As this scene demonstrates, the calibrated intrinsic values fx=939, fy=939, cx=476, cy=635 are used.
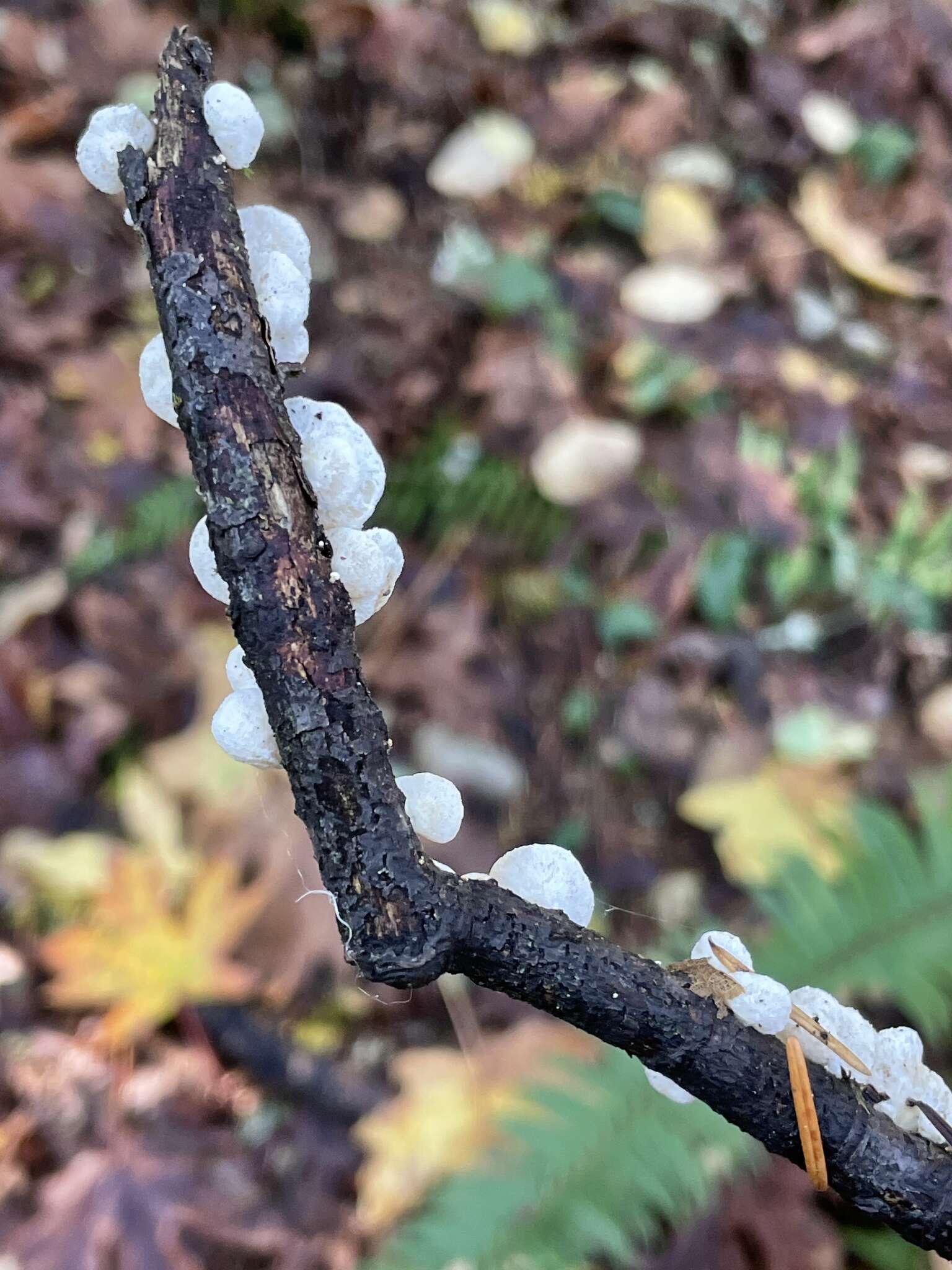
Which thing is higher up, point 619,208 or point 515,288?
point 619,208

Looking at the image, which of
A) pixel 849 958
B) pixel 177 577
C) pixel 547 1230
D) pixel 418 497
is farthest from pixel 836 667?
pixel 177 577

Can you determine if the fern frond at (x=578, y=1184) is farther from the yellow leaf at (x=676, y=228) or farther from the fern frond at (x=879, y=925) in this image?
the yellow leaf at (x=676, y=228)

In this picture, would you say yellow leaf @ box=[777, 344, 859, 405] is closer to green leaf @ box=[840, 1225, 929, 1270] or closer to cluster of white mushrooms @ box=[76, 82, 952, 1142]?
green leaf @ box=[840, 1225, 929, 1270]

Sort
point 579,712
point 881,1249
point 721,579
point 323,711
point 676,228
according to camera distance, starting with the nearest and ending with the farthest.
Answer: point 323,711 → point 881,1249 → point 579,712 → point 721,579 → point 676,228

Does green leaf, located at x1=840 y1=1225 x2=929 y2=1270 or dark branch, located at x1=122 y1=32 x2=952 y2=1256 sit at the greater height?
dark branch, located at x1=122 y1=32 x2=952 y2=1256

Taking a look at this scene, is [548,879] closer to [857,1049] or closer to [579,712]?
[857,1049]

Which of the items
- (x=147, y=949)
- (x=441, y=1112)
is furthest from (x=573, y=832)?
(x=147, y=949)

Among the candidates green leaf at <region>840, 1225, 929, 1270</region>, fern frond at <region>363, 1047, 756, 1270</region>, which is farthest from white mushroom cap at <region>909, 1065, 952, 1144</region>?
green leaf at <region>840, 1225, 929, 1270</region>
